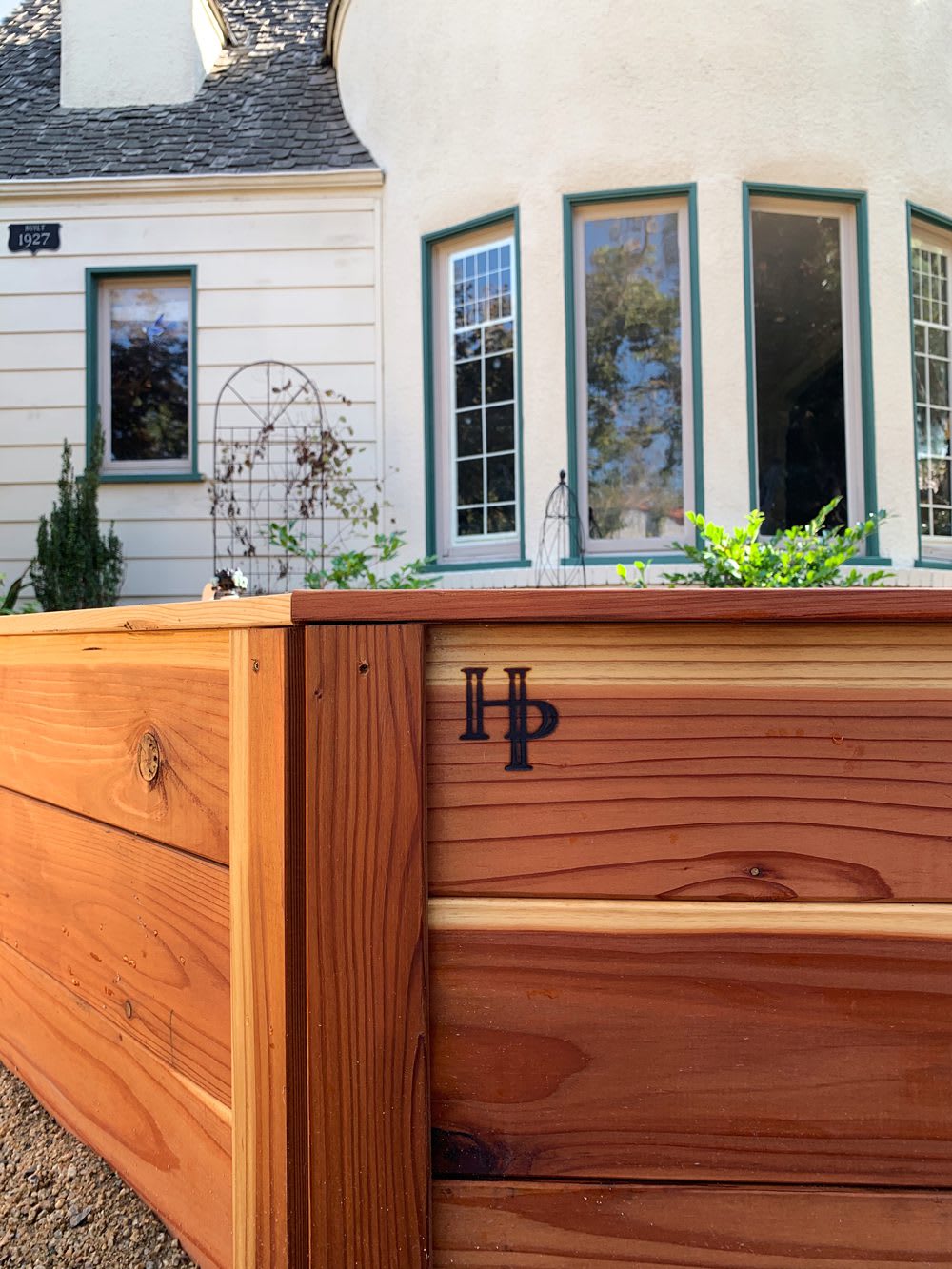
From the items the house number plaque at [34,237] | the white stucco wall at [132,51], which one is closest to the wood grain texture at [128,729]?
the house number plaque at [34,237]

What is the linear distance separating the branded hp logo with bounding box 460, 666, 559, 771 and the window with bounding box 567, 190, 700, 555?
4347 mm

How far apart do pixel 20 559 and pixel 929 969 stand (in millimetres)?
6623

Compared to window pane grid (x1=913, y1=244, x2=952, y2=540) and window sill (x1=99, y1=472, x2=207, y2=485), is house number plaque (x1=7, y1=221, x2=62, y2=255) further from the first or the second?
window pane grid (x1=913, y1=244, x2=952, y2=540)

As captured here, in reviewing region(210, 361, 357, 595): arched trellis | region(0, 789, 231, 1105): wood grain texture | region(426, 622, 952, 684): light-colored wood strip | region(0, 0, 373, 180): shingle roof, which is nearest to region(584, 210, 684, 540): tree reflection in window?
region(210, 361, 357, 595): arched trellis

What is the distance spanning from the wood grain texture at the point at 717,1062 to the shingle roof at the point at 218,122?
6.23 meters

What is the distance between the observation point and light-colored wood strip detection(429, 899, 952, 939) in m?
1.06

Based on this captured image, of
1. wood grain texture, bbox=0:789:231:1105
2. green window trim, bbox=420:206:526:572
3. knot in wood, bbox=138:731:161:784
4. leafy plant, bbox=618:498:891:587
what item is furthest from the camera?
green window trim, bbox=420:206:526:572

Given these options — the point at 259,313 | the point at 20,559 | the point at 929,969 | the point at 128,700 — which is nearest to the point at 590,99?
the point at 259,313

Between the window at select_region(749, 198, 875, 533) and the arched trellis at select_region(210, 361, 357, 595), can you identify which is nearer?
the window at select_region(749, 198, 875, 533)

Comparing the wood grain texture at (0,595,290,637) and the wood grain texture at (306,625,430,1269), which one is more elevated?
the wood grain texture at (0,595,290,637)

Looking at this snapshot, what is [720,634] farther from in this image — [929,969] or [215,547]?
[215,547]

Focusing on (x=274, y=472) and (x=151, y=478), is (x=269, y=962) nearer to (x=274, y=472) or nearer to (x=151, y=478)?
(x=274, y=472)

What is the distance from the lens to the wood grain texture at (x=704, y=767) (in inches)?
41.9

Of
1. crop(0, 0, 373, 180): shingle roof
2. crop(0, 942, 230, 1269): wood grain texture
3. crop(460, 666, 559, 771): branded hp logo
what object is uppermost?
crop(0, 0, 373, 180): shingle roof
